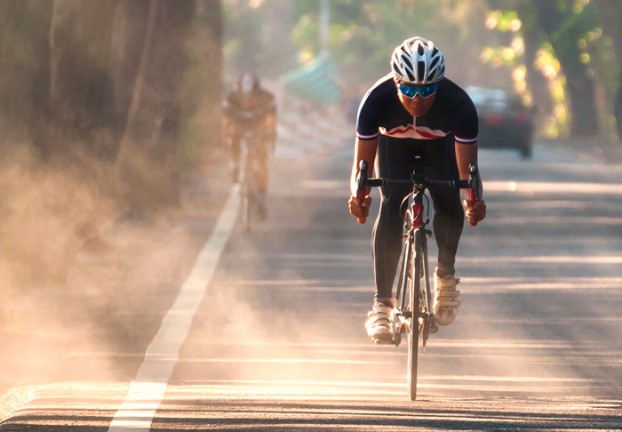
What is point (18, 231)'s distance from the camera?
16391mm

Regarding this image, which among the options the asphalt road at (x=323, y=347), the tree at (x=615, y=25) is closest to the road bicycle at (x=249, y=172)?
the asphalt road at (x=323, y=347)

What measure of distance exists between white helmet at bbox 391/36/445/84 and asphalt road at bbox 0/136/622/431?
157 centimetres

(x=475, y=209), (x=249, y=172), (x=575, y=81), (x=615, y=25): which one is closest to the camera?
(x=475, y=209)

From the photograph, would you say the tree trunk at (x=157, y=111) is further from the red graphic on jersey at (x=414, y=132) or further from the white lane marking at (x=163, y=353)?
the red graphic on jersey at (x=414, y=132)

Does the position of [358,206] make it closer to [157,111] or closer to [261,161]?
[261,161]

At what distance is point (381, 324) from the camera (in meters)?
10.6

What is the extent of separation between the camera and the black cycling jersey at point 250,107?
22.6m

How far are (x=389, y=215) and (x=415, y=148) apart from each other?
0.37m

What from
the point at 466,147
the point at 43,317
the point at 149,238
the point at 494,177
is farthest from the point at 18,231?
the point at 494,177

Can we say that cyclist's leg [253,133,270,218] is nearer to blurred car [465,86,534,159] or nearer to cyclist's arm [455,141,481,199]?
cyclist's arm [455,141,481,199]

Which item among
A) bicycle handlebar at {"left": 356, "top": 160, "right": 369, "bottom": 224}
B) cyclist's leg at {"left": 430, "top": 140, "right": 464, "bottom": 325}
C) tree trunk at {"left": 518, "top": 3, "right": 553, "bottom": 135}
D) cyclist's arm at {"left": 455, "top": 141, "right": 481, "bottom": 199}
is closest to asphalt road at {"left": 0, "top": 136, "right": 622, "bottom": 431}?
cyclist's leg at {"left": 430, "top": 140, "right": 464, "bottom": 325}

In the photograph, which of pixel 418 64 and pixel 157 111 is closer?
pixel 418 64

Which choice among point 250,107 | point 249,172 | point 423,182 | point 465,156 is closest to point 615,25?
point 250,107

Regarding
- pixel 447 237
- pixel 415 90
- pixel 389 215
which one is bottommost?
pixel 447 237
